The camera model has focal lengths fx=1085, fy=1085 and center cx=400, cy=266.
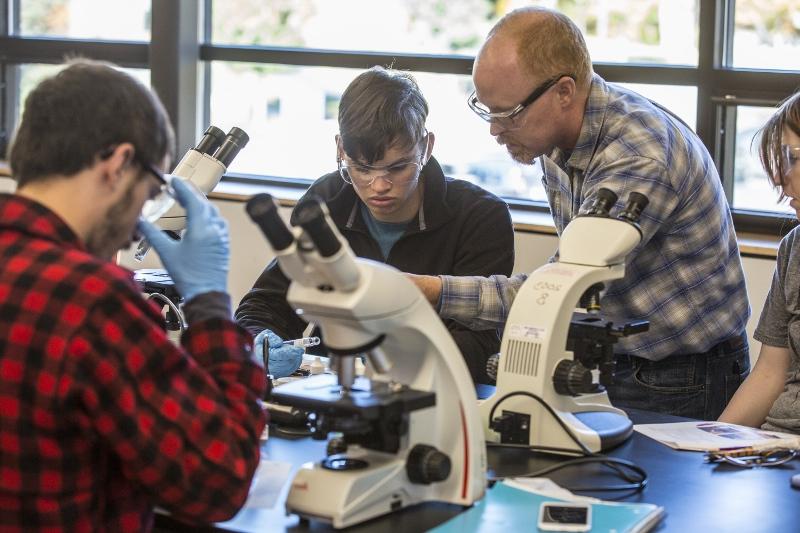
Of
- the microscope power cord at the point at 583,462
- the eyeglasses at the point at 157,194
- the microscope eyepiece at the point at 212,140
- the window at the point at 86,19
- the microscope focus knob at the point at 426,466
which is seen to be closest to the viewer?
the eyeglasses at the point at 157,194

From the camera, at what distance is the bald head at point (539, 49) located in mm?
2305

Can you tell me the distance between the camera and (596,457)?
1.73m

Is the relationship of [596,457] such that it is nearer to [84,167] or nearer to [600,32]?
[84,167]

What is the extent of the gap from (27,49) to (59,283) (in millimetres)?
3941

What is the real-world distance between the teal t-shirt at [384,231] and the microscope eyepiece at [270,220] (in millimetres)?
1340

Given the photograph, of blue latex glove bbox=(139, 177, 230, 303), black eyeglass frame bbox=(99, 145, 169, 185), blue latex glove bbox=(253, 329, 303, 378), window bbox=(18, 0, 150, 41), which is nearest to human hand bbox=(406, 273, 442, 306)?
blue latex glove bbox=(253, 329, 303, 378)

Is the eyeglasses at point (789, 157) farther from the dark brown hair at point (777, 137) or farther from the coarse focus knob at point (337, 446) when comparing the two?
the coarse focus knob at point (337, 446)

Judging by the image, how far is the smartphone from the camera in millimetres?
1458

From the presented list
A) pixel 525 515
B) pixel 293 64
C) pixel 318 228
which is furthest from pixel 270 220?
pixel 293 64

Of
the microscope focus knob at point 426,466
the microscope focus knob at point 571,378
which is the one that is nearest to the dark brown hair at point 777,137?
the microscope focus knob at point 571,378

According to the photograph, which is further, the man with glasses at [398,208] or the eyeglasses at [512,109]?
the man with glasses at [398,208]

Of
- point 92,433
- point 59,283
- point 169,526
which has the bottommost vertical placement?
point 169,526

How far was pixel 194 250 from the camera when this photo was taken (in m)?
1.42

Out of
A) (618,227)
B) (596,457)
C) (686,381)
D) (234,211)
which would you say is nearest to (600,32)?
(234,211)
